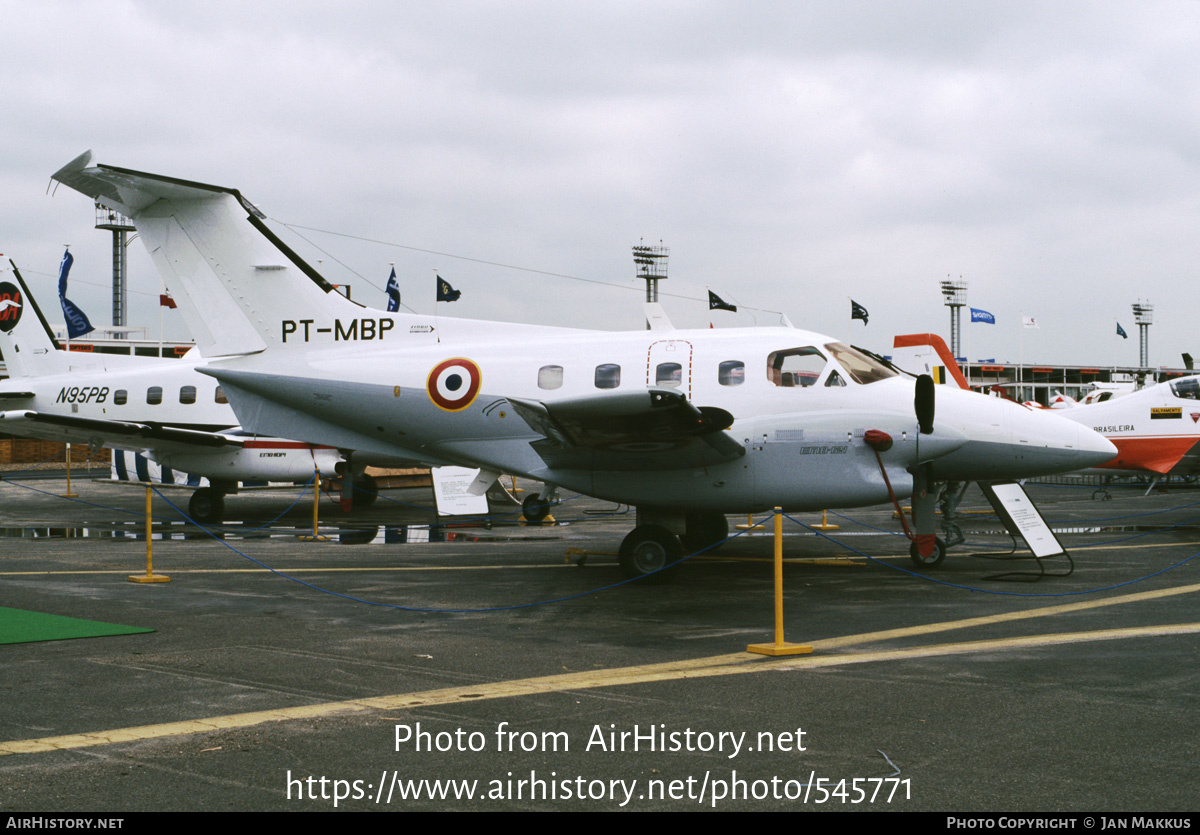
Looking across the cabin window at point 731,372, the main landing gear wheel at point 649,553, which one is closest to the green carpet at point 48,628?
the main landing gear wheel at point 649,553

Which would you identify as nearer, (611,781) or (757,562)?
(611,781)

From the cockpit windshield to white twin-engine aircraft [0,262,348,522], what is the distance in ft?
40.0

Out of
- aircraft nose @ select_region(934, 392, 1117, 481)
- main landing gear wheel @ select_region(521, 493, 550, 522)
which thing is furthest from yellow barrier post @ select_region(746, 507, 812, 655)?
main landing gear wheel @ select_region(521, 493, 550, 522)

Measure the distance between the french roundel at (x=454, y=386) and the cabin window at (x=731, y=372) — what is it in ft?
11.1

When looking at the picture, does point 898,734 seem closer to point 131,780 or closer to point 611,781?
point 611,781

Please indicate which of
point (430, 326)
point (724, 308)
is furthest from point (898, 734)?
point (724, 308)

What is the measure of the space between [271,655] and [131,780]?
324 cm

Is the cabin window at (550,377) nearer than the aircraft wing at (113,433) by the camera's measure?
Yes

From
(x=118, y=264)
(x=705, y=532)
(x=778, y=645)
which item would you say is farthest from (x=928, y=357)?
(x=118, y=264)

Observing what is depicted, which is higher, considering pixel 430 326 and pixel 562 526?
pixel 430 326

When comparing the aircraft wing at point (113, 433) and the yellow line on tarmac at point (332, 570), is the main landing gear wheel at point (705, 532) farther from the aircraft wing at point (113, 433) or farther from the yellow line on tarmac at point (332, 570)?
the aircraft wing at point (113, 433)

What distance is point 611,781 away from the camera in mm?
4984

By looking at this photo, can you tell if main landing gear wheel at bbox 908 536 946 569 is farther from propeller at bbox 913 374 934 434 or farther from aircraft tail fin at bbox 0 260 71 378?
aircraft tail fin at bbox 0 260 71 378

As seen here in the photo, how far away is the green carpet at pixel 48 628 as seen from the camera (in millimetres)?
8945
